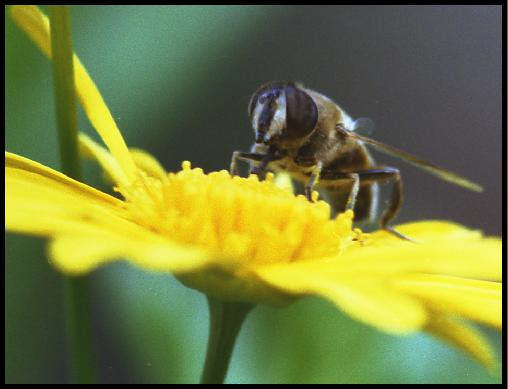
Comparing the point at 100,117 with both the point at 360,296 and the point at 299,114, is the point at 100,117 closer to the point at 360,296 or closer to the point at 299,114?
the point at 299,114

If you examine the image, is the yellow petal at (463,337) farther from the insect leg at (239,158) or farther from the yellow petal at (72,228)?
the insect leg at (239,158)

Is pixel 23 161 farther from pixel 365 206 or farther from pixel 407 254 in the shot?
pixel 365 206

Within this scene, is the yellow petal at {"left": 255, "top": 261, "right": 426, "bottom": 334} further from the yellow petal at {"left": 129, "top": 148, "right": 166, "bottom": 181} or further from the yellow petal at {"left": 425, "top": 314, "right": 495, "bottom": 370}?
the yellow petal at {"left": 129, "top": 148, "right": 166, "bottom": 181}

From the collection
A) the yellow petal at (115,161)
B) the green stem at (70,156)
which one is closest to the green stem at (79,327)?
the green stem at (70,156)

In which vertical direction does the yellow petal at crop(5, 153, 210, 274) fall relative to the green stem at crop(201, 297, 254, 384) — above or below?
above

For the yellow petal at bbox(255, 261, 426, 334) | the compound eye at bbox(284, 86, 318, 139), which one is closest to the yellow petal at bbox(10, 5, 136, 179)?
the compound eye at bbox(284, 86, 318, 139)

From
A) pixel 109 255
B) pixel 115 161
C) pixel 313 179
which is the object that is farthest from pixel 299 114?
pixel 109 255

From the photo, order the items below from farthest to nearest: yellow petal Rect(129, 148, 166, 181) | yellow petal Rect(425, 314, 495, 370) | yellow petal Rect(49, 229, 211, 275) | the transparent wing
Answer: yellow petal Rect(129, 148, 166, 181)
the transparent wing
yellow petal Rect(425, 314, 495, 370)
yellow petal Rect(49, 229, 211, 275)
